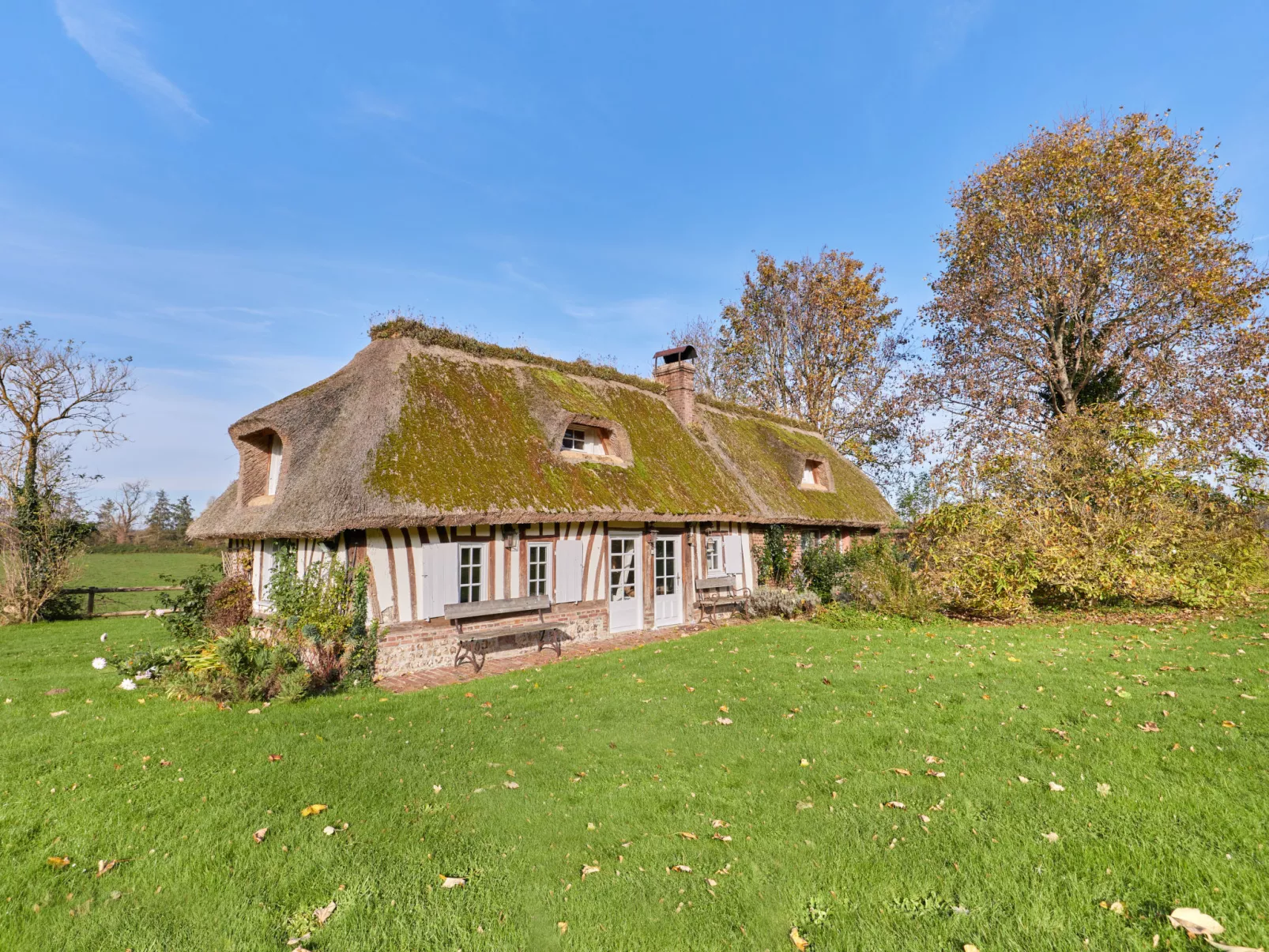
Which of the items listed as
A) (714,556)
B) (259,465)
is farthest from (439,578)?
(714,556)

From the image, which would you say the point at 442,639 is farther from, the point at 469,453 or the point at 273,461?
the point at 273,461

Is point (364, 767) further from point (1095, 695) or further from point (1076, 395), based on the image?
→ point (1076, 395)

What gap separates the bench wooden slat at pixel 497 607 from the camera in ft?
30.4

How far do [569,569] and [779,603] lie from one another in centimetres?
521

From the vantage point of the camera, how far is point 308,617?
8.23m

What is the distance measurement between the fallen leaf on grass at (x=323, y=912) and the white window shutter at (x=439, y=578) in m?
5.90

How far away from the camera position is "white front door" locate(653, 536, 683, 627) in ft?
41.8

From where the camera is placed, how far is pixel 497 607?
381 inches

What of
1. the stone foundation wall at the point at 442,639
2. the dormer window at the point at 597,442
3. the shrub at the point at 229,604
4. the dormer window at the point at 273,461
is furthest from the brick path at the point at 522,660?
the dormer window at the point at 273,461

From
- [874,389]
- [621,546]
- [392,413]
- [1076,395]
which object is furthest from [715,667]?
[874,389]

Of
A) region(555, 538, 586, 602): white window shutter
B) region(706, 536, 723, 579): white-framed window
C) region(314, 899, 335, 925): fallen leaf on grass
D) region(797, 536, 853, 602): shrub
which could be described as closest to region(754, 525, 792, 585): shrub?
region(797, 536, 853, 602): shrub

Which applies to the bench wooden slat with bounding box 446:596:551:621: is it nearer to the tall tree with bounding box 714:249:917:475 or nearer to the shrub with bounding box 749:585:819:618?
the shrub with bounding box 749:585:819:618

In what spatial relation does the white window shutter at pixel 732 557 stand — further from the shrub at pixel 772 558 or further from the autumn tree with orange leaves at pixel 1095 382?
the autumn tree with orange leaves at pixel 1095 382

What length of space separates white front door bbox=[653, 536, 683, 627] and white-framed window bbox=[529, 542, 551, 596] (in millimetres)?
2731
